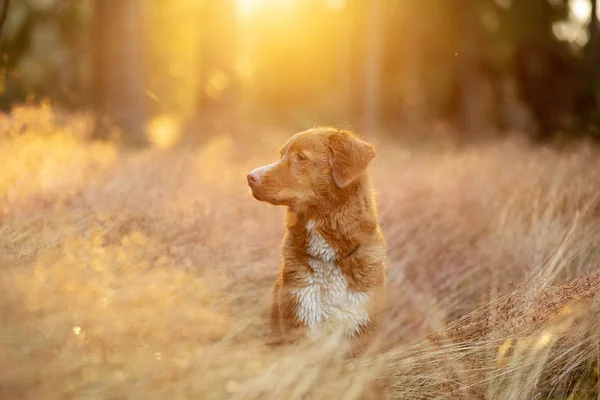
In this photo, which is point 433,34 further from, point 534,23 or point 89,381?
point 89,381

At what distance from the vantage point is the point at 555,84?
22.9 meters

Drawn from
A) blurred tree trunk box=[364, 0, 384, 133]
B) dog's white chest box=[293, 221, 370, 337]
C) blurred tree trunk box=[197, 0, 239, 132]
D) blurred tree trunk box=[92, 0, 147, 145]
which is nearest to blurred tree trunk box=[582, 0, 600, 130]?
blurred tree trunk box=[364, 0, 384, 133]

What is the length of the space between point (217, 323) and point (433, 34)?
25963mm

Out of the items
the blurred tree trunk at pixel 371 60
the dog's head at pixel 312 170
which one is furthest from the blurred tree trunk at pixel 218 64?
the dog's head at pixel 312 170

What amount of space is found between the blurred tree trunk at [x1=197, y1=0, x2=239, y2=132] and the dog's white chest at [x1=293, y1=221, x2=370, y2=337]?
41.4 ft

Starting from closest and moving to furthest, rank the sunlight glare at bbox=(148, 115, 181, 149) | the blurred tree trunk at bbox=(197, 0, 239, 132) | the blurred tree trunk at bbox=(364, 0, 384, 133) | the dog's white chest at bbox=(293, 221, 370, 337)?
the dog's white chest at bbox=(293, 221, 370, 337)
the sunlight glare at bbox=(148, 115, 181, 149)
the blurred tree trunk at bbox=(197, 0, 239, 132)
the blurred tree trunk at bbox=(364, 0, 384, 133)

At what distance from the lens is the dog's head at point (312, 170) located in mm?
5281

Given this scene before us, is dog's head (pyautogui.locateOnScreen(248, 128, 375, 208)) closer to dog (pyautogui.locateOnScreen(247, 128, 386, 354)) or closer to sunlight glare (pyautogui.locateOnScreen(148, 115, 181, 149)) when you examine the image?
dog (pyautogui.locateOnScreen(247, 128, 386, 354))

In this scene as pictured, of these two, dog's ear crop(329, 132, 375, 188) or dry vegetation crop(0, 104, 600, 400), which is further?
dog's ear crop(329, 132, 375, 188)

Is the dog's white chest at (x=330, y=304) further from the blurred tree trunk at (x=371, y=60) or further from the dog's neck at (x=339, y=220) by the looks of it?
the blurred tree trunk at (x=371, y=60)

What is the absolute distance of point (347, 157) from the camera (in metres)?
5.43

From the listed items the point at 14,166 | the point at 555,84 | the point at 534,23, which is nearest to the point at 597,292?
the point at 14,166

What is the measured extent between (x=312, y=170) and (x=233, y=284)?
4.29ft

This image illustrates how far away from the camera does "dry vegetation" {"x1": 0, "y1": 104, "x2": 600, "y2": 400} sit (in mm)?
3916
